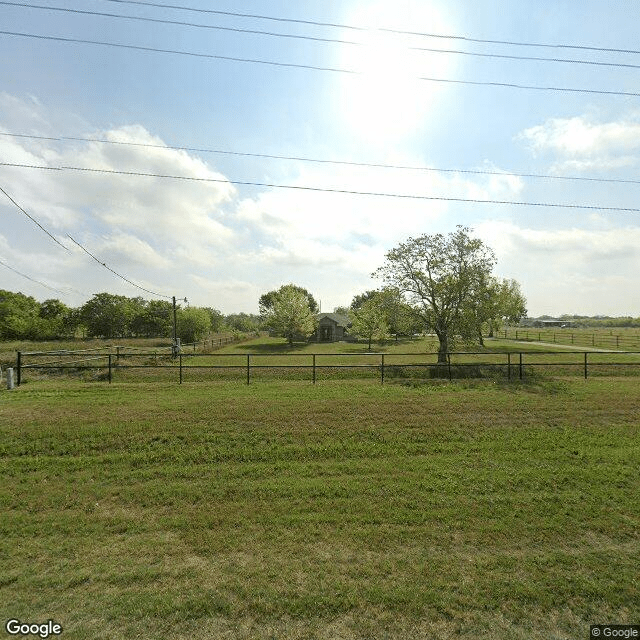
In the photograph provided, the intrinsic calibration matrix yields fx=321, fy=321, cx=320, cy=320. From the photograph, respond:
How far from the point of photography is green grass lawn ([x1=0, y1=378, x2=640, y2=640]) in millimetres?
3111

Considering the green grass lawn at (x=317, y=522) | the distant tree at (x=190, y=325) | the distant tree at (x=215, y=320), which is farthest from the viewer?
the distant tree at (x=215, y=320)

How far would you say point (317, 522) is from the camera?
4.50 metres

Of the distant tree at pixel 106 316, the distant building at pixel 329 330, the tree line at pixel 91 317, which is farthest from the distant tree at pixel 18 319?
the distant building at pixel 329 330

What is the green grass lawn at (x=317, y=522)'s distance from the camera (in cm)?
311

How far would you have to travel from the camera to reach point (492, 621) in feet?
9.91

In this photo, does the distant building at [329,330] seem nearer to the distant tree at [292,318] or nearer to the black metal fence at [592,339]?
the distant tree at [292,318]

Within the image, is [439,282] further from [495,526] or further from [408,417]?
[495,526]

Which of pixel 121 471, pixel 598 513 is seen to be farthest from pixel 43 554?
pixel 598 513

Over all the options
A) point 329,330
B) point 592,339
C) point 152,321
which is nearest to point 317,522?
point 592,339

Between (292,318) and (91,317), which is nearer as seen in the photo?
(292,318)

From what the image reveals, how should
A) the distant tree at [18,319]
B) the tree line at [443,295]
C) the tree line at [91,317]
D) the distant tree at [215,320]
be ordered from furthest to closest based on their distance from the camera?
1. the distant tree at [215,320]
2. the tree line at [91,317]
3. the distant tree at [18,319]
4. the tree line at [443,295]

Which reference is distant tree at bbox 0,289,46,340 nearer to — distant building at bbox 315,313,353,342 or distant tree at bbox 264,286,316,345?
distant tree at bbox 264,286,316,345

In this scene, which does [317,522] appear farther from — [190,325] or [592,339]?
[190,325]

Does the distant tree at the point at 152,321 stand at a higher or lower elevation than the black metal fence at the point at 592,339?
higher
